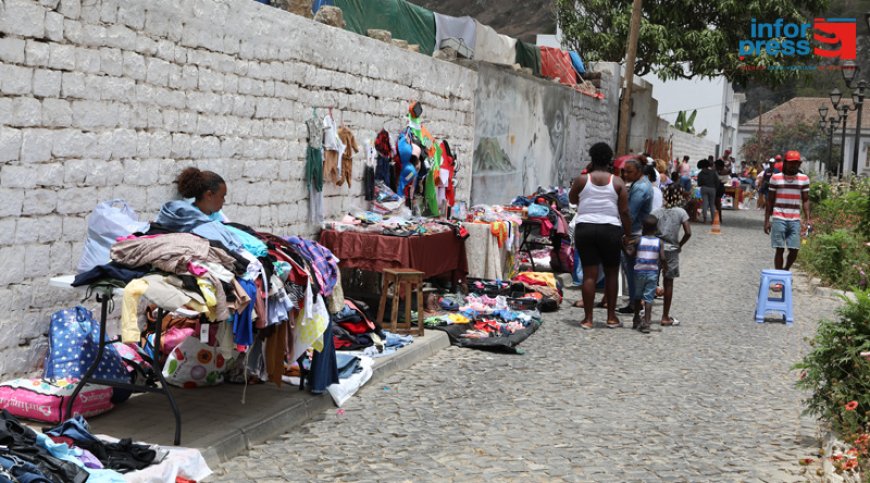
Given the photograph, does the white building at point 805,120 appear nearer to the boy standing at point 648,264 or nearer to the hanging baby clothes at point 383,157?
the hanging baby clothes at point 383,157

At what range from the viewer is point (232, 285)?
5832mm

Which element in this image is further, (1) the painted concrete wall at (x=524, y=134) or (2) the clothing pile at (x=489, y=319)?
(1) the painted concrete wall at (x=524, y=134)

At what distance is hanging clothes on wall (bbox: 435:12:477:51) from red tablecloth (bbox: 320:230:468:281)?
5.39 m

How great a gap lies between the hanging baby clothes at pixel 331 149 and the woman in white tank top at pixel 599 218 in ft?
8.59

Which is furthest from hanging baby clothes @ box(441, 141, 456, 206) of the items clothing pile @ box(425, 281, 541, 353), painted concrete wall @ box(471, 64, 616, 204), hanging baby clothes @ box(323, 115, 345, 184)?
hanging baby clothes @ box(323, 115, 345, 184)

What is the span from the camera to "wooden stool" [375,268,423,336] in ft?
31.3

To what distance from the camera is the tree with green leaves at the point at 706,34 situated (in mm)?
29594

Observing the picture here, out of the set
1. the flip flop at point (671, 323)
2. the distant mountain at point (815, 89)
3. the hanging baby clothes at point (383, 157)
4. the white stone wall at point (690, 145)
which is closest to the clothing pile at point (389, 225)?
the hanging baby clothes at point (383, 157)

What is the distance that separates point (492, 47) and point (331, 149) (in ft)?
27.5

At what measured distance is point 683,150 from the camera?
144ft

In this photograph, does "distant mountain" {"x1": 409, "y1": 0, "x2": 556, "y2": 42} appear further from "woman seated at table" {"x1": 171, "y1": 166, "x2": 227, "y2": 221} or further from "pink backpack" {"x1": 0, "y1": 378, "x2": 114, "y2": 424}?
"pink backpack" {"x1": 0, "y1": 378, "x2": 114, "y2": 424}

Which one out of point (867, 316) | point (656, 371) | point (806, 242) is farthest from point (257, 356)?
point (806, 242)

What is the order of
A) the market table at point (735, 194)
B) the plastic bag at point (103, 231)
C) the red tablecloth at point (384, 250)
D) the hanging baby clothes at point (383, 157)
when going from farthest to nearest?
the market table at point (735, 194) < the hanging baby clothes at point (383, 157) < the red tablecloth at point (384, 250) < the plastic bag at point (103, 231)

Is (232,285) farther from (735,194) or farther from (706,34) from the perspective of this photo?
(735,194)
